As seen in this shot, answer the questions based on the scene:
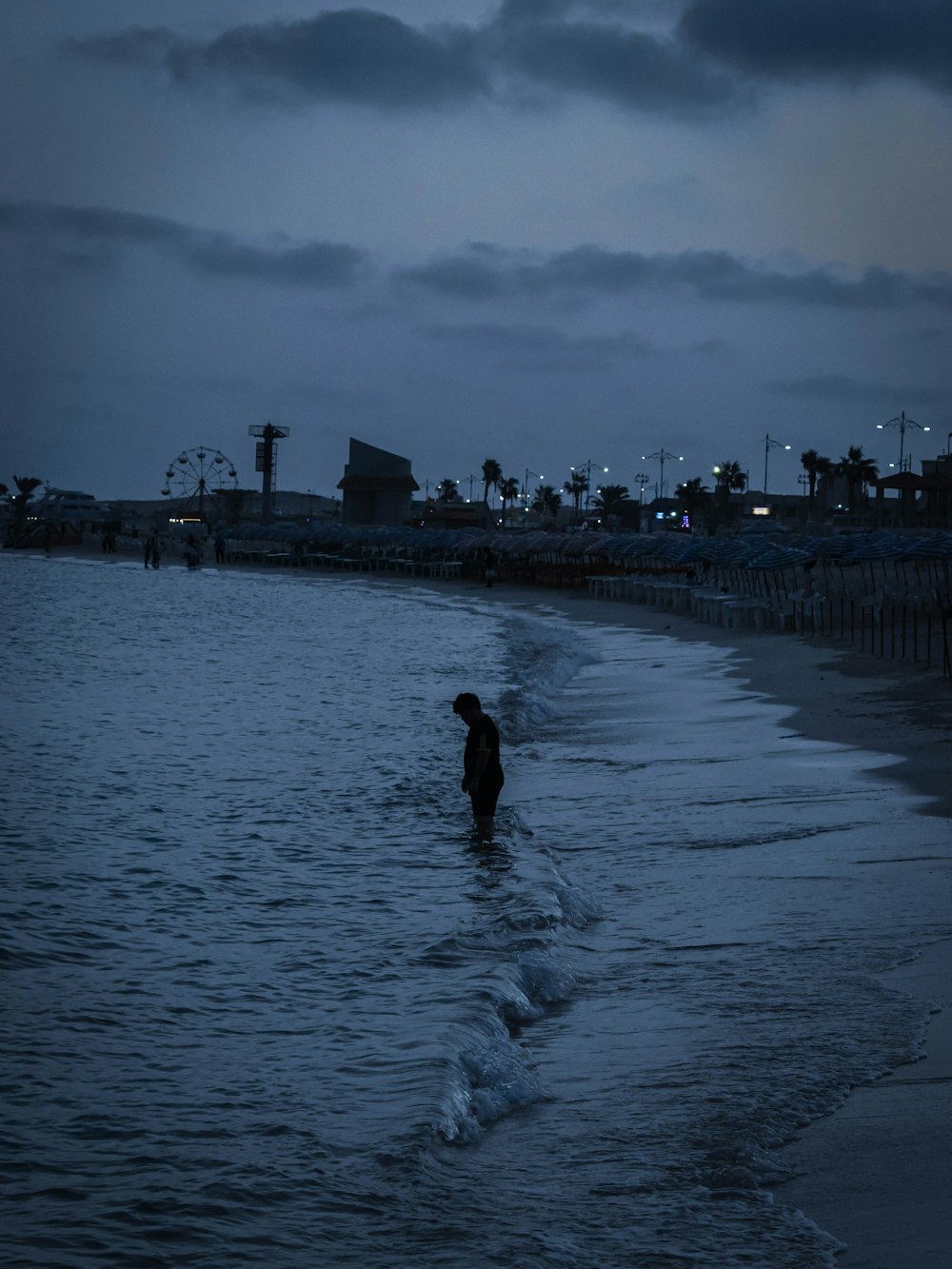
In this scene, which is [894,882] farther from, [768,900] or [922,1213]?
[922,1213]

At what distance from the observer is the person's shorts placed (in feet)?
36.8

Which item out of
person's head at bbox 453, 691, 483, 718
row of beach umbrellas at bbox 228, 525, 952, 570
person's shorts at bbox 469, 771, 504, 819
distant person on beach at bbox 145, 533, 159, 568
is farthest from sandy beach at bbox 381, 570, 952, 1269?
distant person on beach at bbox 145, 533, 159, 568

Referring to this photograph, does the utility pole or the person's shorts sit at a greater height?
the utility pole

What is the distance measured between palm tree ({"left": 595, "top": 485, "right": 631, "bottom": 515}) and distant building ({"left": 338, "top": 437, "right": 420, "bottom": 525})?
2956 cm

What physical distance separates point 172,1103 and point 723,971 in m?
3.03

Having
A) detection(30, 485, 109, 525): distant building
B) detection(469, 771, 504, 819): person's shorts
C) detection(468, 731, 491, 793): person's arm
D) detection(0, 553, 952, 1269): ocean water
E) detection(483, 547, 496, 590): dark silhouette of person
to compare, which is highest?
detection(30, 485, 109, 525): distant building

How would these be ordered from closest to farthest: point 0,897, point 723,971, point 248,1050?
1. point 248,1050
2. point 723,971
3. point 0,897

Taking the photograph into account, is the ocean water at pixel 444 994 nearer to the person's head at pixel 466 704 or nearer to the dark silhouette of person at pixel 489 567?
the person's head at pixel 466 704

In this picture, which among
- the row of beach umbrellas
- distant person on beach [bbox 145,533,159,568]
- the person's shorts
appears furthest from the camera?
distant person on beach [bbox 145,533,159,568]

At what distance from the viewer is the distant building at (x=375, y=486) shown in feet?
470

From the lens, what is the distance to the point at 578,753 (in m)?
15.9

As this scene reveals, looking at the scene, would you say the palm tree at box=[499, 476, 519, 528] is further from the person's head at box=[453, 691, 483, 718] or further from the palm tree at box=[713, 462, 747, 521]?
the person's head at box=[453, 691, 483, 718]

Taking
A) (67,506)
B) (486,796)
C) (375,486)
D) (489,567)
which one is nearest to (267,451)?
(375,486)

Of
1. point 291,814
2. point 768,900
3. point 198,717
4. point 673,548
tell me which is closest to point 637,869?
point 768,900
